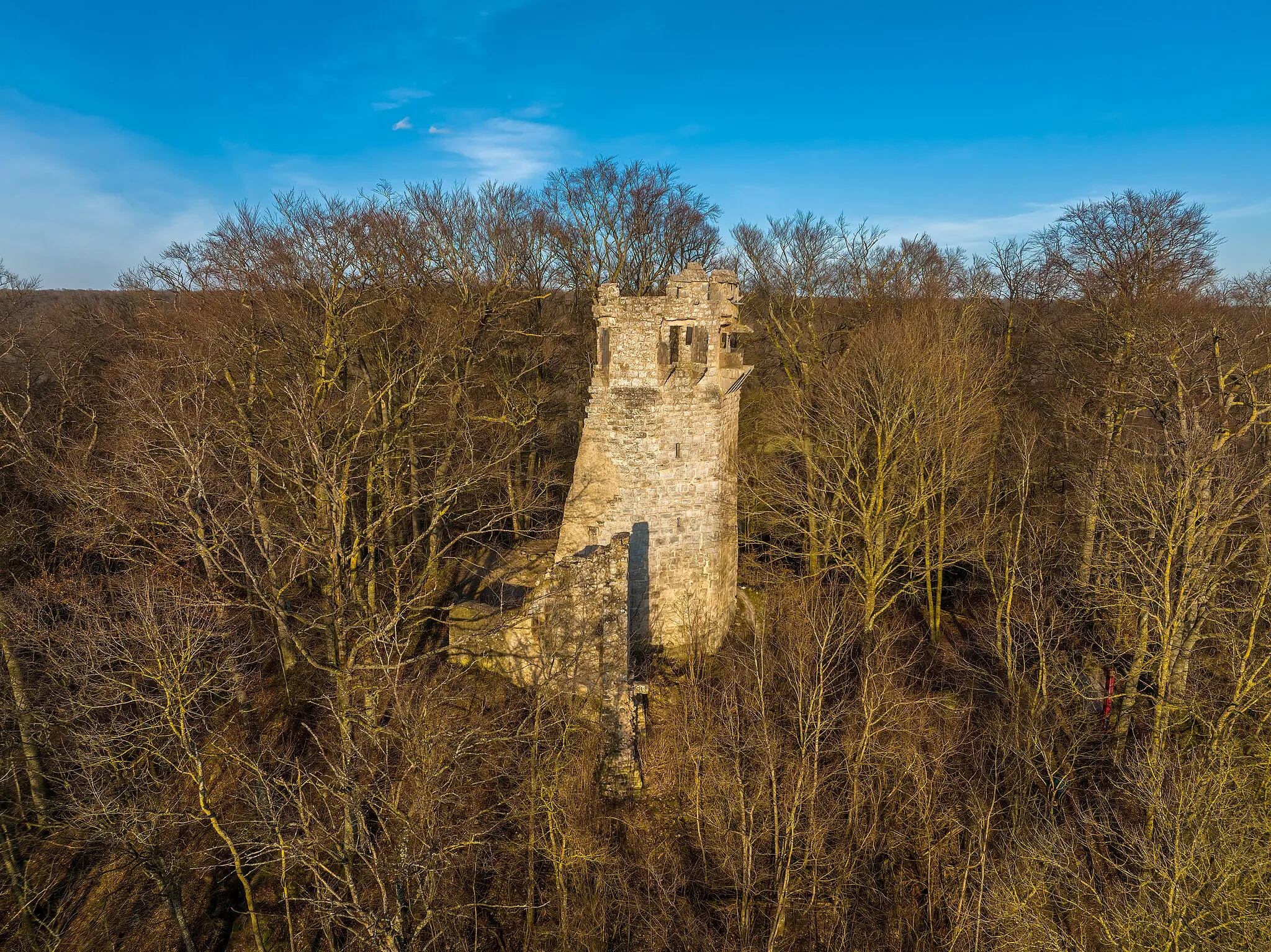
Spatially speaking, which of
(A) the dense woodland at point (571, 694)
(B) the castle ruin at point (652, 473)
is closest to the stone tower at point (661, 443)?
(B) the castle ruin at point (652, 473)

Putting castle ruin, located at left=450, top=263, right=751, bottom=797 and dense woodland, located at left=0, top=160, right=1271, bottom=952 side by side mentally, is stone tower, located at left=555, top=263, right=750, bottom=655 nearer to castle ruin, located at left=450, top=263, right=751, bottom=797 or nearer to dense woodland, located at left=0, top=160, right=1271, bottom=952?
castle ruin, located at left=450, top=263, right=751, bottom=797

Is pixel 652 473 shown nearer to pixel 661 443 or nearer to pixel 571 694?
pixel 661 443

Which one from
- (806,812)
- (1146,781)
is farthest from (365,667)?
(1146,781)

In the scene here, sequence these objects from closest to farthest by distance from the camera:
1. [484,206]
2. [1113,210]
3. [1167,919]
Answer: [1167,919], [1113,210], [484,206]

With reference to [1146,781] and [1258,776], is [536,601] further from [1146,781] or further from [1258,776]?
[1258,776]

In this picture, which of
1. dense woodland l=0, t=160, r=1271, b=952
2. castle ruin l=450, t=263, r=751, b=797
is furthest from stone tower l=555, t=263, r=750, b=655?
dense woodland l=0, t=160, r=1271, b=952

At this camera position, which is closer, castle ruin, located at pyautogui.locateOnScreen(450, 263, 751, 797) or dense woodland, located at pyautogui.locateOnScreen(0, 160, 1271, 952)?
dense woodland, located at pyautogui.locateOnScreen(0, 160, 1271, 952)

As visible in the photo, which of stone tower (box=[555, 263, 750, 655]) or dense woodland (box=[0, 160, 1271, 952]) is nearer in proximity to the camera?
dense woodland (box=[0, 160, 1271, 952])
